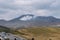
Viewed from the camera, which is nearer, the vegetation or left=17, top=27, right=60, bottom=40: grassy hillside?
the vegetation

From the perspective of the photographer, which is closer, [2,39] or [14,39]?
[2,39]

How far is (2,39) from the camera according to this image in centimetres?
7069

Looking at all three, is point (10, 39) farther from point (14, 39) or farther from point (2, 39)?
point (2, 39)

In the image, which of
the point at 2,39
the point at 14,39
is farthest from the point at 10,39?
the point at 2,39

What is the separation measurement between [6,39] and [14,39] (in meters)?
4.27

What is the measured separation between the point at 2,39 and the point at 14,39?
25.3ft

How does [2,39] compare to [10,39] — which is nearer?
[2,39]

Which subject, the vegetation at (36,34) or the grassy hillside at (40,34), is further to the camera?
the grassy hillside at (40,34)

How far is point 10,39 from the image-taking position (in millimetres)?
76812

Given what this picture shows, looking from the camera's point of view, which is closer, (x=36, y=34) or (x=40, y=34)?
(x=40, y=34)

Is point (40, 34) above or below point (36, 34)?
below

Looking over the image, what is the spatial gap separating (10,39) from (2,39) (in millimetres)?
6516

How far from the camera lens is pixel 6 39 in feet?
243
